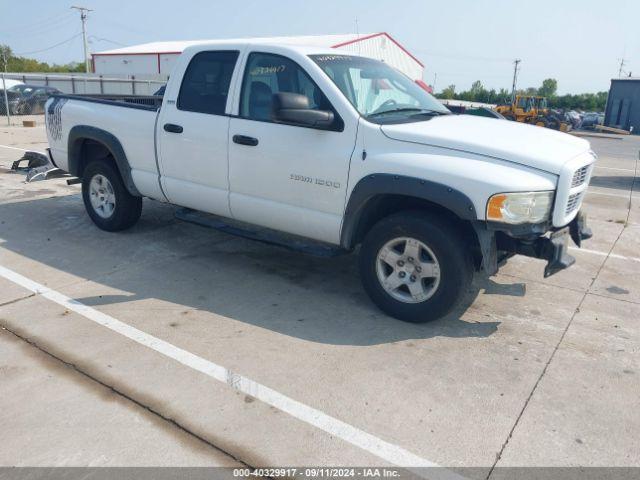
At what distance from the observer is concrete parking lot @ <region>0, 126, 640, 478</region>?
116 inches

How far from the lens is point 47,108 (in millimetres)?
6781

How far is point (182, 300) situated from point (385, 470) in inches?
99.1

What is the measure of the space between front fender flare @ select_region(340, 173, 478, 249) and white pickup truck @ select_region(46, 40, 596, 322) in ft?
0.03

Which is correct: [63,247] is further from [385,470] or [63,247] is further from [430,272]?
[385,470]

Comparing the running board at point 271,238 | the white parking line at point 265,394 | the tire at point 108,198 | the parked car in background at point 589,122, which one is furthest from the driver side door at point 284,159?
the parked car in background at point 589,122

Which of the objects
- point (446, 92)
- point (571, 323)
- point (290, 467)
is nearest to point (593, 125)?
point (571, 323)

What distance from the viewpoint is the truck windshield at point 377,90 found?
14.9ft

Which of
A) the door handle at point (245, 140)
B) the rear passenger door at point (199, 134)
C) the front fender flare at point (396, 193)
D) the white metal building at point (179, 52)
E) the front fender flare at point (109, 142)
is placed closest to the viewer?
the front fender flare at point (396, 193)

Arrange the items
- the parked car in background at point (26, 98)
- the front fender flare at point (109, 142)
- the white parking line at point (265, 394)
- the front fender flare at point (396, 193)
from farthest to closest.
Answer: the parked car in background at point (26, 98) < the front fender flare at point (109, 142) < the front fender flare at point (396, 193) < the white parking line at point (265, 394)

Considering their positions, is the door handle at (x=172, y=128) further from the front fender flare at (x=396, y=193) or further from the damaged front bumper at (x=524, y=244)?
the damaged front bumper at (x=524, y=244)

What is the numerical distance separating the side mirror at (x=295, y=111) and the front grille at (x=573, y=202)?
189cm

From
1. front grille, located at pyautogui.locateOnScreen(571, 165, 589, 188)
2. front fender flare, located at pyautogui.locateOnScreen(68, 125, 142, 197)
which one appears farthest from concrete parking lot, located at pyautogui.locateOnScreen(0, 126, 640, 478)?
front grille, located at pyautogui.locateOnScreen(571, 165, 589, 188)

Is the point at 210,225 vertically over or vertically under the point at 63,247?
over

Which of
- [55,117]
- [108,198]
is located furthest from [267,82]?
[55,117]
